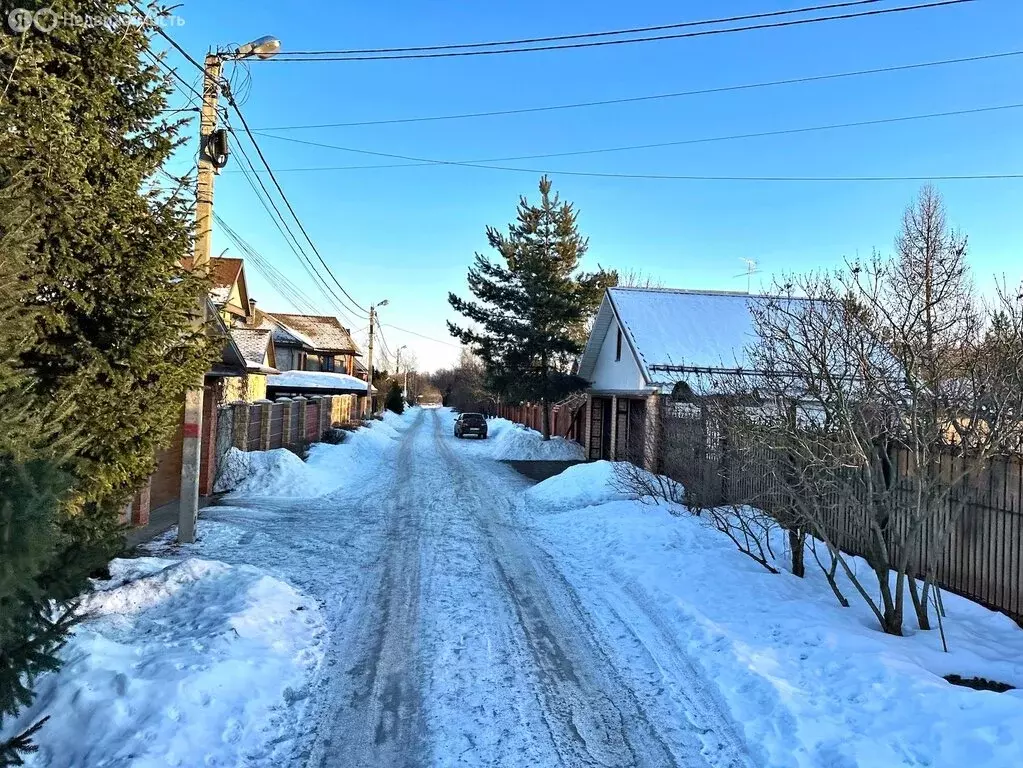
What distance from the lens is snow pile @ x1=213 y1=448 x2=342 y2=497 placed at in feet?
44.6

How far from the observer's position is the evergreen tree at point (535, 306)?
26484mm

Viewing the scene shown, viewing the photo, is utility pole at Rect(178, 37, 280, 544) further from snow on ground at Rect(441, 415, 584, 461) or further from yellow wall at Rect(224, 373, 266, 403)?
snow on ground at Rect(441, 415, 584, 461)

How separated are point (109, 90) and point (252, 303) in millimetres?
31038

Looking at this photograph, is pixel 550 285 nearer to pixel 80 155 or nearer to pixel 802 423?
pixel 802 423

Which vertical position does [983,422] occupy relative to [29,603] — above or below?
above

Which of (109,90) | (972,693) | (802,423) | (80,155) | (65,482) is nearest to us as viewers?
(65,482)

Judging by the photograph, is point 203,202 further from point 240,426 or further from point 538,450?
point 538,450

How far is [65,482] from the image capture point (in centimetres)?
323

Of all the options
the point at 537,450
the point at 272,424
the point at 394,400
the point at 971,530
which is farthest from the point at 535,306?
the point at 394,400

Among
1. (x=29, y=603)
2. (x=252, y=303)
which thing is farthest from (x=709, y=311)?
(x=252, y=303)

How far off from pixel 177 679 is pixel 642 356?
48.7 ft

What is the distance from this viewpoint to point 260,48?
9344 millimetres

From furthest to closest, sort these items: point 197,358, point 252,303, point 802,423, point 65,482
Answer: point 252,303 → point 802,423 → point 197,358 → point 65,482

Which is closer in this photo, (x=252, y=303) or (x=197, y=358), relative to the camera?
(x=197, y=358)
